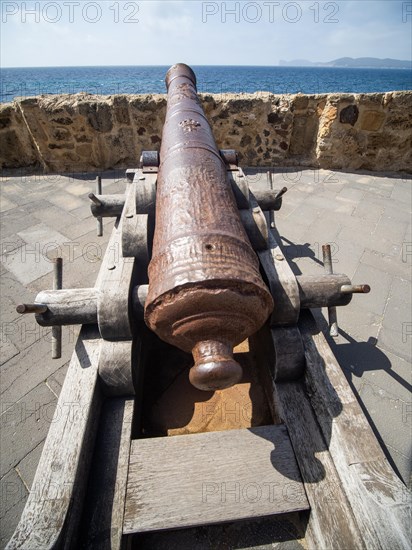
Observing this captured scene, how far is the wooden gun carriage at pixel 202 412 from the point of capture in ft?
4.16

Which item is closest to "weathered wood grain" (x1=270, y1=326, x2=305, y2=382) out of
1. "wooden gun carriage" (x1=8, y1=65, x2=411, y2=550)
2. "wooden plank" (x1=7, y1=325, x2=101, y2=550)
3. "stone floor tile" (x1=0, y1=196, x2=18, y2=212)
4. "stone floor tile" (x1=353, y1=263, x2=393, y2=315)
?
"wooden gun carriage" (x1=8, y1=65, x2=411, y2=550)

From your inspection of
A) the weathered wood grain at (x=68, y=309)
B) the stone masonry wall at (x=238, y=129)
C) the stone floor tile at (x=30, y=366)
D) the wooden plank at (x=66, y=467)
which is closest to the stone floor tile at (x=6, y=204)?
the stone masonry wall at (x=238, y=129)

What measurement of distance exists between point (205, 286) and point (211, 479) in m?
1.06

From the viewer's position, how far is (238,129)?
5.88 meters

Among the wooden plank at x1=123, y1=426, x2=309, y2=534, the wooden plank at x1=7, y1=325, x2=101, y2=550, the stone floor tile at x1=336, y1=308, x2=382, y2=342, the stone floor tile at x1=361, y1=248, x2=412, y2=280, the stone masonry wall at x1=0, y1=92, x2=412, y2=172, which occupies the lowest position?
the wooden plank at x1=123, y1=426, x2=309, y2=534

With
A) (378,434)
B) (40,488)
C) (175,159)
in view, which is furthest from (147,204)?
(378,434)

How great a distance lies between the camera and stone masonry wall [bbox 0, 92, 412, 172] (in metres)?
5.46

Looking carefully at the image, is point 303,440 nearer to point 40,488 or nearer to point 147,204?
point 40,488

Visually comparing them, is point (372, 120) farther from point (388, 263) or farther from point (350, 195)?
point (388, 263)

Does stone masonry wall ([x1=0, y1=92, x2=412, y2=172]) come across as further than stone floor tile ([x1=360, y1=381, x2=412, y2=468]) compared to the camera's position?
Yes

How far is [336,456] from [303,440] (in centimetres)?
18

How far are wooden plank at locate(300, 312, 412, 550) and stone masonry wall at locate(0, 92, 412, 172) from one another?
5.07m

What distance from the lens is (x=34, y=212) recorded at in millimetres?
4699

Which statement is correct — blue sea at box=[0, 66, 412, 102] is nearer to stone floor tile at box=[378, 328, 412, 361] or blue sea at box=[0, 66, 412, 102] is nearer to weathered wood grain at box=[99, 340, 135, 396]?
stone floor tile at box=[378, 328, 412, 361]
